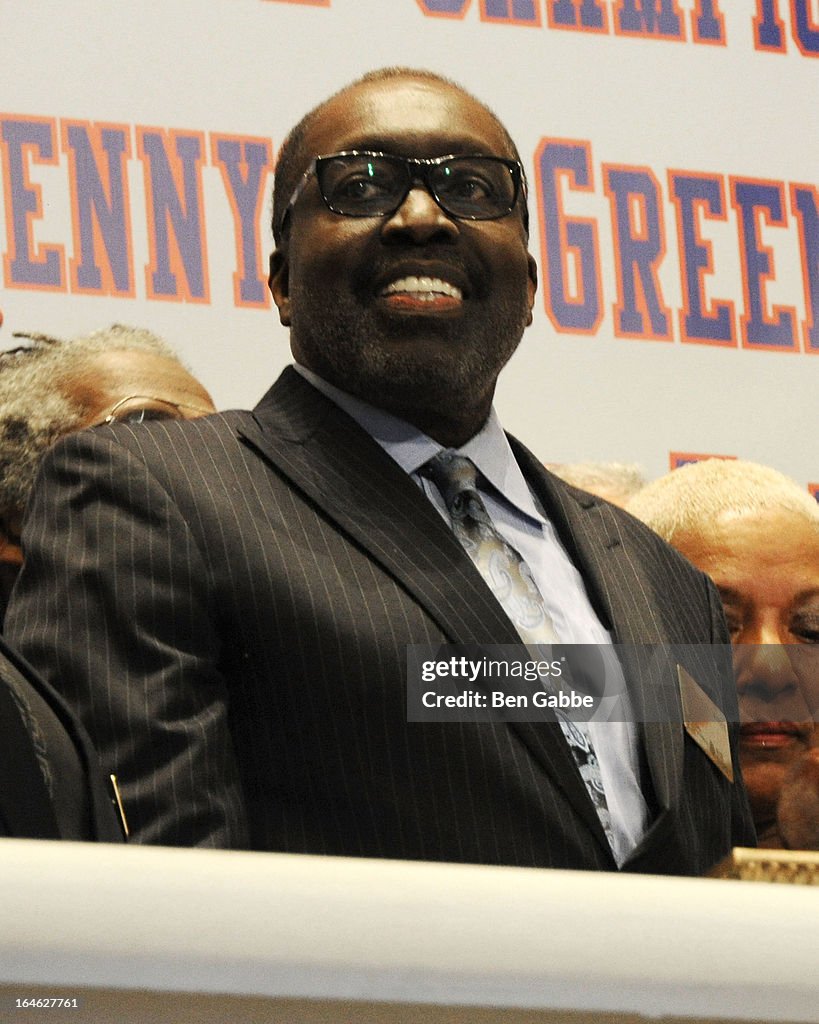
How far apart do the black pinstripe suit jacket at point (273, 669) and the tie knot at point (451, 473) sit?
0.10 meters

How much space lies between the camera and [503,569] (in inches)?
58.7

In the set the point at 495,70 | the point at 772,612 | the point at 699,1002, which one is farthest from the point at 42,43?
the point at 699,1002

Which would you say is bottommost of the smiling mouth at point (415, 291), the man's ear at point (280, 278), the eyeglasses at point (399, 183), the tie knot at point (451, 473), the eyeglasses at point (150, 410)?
the tie knot at point (451, 473)

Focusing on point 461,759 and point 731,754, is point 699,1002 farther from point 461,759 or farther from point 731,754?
point 731,754

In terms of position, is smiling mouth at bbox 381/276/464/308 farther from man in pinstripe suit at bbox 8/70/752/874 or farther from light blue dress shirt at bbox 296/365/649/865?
light blue dress shirt at bbox 296/365/649/865

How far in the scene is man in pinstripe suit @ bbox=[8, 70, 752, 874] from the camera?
1311mm

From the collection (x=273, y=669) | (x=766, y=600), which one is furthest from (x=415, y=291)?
(x=766, y=600)

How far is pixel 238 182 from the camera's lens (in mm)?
2359

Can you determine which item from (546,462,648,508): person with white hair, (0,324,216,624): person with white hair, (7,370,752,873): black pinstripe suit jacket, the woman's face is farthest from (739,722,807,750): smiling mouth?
(0,324,216,624): person with white hair

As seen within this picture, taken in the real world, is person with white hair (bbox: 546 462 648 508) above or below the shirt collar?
above

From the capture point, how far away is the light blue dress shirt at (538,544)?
1.42m

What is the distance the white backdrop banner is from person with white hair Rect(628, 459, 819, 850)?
0.18 metres

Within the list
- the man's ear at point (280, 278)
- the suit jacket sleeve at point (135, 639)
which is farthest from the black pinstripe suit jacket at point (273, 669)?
the man's ear at point (280, 278)

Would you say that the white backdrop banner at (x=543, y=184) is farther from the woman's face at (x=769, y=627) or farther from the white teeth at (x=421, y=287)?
the white teeth at (x=421, y=287)
